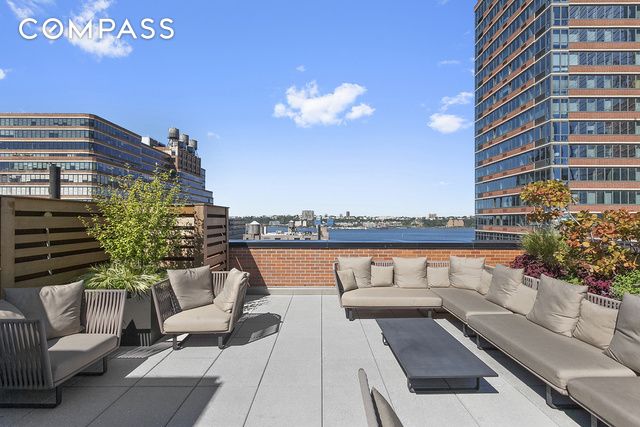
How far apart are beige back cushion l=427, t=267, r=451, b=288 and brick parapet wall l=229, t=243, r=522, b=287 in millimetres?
1229

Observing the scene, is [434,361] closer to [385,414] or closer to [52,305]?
[385,414]

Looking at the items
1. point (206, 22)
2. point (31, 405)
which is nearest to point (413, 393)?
point (31, 405)

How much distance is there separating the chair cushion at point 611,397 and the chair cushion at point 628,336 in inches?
11.3

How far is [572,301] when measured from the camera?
385cm

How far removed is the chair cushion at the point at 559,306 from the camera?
3.83m

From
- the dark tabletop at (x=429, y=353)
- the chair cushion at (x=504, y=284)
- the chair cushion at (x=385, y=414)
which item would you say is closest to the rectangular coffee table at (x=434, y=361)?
the dark tabletop at (x=429, y=353)

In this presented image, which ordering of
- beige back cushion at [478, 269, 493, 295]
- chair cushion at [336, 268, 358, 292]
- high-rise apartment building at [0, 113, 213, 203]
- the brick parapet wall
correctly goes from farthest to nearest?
high-rise apartment building at [0, 113, 213, 203] < the brick parapet wall < chair cushion at [336, 268, 358, 292] < beige back cushion at [478, 269, 493, 295]

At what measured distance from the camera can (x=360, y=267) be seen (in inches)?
263

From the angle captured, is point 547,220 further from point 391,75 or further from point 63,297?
point 391,75

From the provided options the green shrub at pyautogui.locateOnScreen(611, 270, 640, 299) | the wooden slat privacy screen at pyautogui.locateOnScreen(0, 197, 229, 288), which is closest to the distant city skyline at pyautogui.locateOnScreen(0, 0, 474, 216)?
the wooden slat privacy screen at pyautogui.locateOnScreen(0, 197, 229, 288)

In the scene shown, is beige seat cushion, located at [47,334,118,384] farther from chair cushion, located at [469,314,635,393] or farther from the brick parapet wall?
chair cushion, located at [469,314,635,393]

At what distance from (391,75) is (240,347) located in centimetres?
1266

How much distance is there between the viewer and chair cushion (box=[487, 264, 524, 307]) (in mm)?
5082

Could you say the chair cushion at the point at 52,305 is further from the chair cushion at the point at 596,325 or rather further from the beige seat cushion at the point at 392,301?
the chair cushion at the point at 596,325
